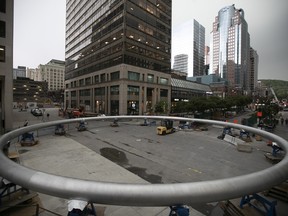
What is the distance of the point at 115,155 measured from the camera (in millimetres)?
17797

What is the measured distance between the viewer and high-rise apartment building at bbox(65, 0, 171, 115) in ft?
194

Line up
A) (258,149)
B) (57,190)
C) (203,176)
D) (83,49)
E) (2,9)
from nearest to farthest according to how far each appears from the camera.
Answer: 1. (57,190)
2. (203,176)
3. (258,149)
4. (2,9)
5. (83,49)

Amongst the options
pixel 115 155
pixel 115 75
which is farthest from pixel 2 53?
pixel 115 75

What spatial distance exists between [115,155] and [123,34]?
49.7 metres

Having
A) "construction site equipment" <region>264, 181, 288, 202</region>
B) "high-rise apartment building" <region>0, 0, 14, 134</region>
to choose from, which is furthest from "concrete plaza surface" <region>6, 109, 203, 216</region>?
"high-rise apartment building" <region>0, 0, 14, 134</region>

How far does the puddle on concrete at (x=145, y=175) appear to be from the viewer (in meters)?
12.5

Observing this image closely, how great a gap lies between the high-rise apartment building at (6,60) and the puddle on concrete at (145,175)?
26.8m

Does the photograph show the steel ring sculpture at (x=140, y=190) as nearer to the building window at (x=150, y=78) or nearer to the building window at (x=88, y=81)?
the building window at (x=150, y=78)

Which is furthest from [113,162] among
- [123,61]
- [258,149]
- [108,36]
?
[108,36]

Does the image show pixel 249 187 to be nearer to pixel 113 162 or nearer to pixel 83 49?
pixel 113 162

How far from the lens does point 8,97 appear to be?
98.6 ft

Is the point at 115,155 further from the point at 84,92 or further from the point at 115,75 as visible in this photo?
the point at 84,92

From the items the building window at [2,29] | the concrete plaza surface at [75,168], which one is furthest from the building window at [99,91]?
the concrete plaza surface at [75,168]

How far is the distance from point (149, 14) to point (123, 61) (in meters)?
24.2
